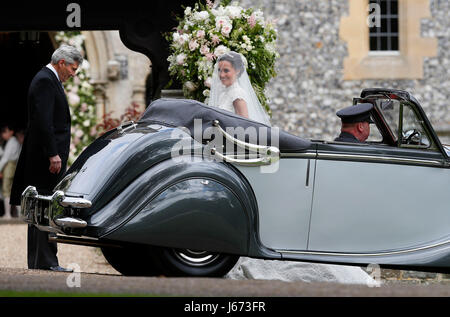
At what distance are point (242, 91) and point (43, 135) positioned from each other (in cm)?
162

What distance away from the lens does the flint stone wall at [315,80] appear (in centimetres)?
1659

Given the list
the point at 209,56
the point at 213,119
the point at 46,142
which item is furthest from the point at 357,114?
the point at 46,142

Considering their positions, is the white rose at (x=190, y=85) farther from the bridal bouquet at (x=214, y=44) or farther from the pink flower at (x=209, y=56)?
the pink flower at (x=209, y=56)

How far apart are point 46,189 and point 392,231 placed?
2843 millimetres

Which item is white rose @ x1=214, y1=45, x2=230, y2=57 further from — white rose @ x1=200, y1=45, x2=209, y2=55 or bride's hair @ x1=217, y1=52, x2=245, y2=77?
bride's hair @ x1=217, y1=52, x2=245, y2=77

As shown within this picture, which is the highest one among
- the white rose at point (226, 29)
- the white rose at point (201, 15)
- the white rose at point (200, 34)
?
the white rose at point (201, 15)

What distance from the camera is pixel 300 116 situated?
54.6ft

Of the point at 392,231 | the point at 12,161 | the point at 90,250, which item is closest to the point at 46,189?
the point at 392,231

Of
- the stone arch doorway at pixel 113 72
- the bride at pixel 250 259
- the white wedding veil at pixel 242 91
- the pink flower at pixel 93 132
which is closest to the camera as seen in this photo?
the bride at pixel 250 259

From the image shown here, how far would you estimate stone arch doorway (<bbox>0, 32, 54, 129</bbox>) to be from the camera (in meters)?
22.2

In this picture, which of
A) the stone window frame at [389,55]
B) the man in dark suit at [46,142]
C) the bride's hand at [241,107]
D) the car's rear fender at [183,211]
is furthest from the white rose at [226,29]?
the stone window frame at [389,55]

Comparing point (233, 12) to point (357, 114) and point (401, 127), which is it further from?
point (401, 127)

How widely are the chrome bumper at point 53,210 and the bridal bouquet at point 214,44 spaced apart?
2.24m

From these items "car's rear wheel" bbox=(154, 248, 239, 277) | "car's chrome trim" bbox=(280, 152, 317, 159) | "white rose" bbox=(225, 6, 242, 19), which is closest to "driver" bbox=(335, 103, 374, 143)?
"car's chrome trim" bbox=(280, 152, 317, 159)
